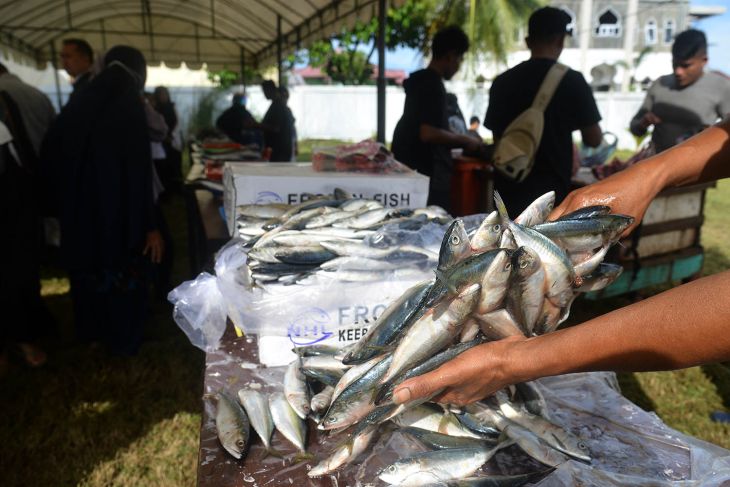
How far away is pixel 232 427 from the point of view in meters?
1.31

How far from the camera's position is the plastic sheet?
1186 millimetres

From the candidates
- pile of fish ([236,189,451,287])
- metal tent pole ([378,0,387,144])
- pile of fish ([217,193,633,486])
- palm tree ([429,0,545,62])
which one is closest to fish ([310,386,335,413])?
pile of fish ([217,193,633,486])

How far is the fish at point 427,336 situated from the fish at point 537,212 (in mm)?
378

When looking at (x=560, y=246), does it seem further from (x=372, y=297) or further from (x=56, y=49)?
(x=56, y=49)

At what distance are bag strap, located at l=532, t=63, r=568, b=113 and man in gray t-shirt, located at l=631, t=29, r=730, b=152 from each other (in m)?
1.82

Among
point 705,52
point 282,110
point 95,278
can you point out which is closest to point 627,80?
point 282,110

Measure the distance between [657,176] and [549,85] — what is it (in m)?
1.98

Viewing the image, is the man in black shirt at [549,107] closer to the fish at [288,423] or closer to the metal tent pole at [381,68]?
the metal tent pole at [381,68]

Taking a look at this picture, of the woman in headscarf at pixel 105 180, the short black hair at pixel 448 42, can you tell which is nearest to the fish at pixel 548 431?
the woman in headscarf at pixel 105 180

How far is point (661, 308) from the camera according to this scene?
0.95 meters

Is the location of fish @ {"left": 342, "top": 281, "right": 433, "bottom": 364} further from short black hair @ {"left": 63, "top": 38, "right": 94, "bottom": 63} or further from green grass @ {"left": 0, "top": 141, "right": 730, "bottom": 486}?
short black hair @ {"left": 63, "top": 38, "right": 94, "bottom": 63}

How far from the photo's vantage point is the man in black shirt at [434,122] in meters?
4.13

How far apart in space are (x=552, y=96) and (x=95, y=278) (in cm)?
323

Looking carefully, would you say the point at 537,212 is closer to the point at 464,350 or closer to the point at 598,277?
the point at 598,277
